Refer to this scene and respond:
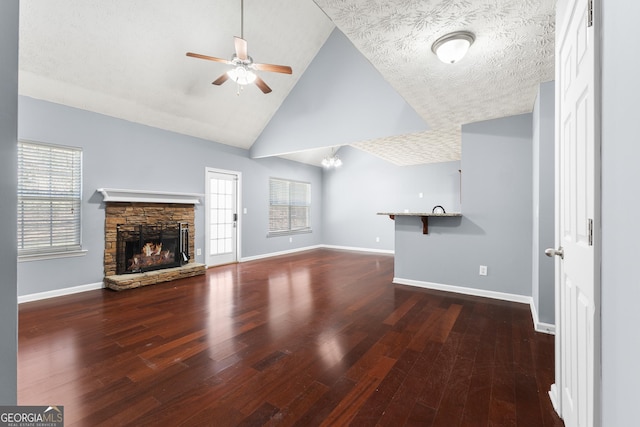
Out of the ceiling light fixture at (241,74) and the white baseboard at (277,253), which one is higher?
the ceiling light fixture at (241,74)

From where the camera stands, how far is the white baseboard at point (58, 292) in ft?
11.3

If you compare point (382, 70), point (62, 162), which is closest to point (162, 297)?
point (62, 162)

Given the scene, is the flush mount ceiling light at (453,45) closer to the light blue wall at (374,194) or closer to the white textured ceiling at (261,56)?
the white textured ceiling at (261,56)

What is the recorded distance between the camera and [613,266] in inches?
29.5

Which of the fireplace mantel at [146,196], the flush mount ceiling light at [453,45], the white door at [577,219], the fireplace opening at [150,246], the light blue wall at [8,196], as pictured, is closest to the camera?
the light blue wall at [8,196]

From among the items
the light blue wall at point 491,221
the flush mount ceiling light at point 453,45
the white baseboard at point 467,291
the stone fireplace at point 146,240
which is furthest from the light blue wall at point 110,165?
the flush mount ceiling light at point 453,45

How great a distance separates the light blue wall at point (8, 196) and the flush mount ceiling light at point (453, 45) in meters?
2.20

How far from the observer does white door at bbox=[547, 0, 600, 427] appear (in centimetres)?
89

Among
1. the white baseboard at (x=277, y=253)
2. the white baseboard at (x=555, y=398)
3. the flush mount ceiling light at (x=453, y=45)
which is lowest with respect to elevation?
the white baseboard at (x=555, y=398)

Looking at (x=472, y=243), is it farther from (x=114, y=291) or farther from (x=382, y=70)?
(x=114, y=291)

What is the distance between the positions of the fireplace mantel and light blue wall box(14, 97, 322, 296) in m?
0.14

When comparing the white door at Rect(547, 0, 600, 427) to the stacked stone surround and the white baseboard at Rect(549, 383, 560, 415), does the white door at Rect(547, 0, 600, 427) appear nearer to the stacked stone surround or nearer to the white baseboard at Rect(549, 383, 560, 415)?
the white baseboard at Rect(549, 383, 560, 415)

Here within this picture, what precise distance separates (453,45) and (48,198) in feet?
16.0

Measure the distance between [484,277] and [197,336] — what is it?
3.43m
